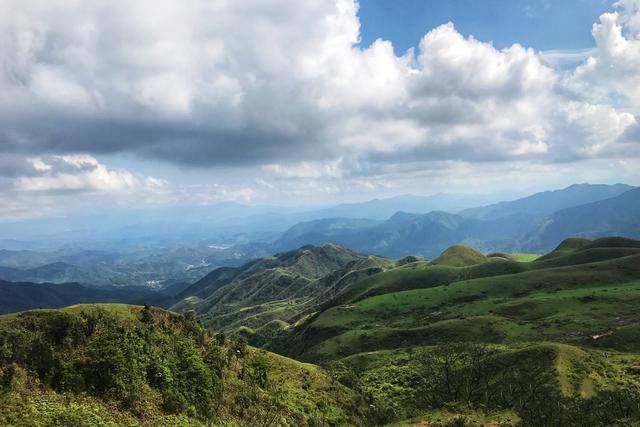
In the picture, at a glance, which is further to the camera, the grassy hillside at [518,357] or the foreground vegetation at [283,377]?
the grassy hillside at [518,357]

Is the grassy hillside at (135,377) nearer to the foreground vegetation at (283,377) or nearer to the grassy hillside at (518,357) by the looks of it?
the foreground vegetation at (283,377)

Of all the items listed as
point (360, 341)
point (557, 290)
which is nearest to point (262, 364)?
point (360, 341)

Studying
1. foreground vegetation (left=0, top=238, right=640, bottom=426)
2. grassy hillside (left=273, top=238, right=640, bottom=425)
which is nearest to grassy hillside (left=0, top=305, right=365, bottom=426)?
foreground vegetation (left=0, top=238, right=640, bottom=426)

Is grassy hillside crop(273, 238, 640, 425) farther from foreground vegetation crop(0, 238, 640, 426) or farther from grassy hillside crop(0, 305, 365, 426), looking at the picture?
grassy hillside crop(0, 305, 365, 426)

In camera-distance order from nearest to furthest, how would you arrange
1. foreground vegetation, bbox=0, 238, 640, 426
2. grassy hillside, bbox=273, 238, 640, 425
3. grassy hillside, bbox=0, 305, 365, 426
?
grassy hillside, bbox=0, 305, 365, 426 → foreground vegetation, bbox=0, 238, 640, 426 → grassy hillside, bbox=273, 238, 640, 425

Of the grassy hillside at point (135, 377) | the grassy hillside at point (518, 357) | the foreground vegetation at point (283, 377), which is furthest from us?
the grassy hillside at point (518, 357)

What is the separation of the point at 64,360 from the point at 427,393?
68.6m

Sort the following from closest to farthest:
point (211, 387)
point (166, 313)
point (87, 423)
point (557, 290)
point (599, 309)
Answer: point (87, 423), point (211, 387), point (166, 313), point (599, 309), point (557, 290)

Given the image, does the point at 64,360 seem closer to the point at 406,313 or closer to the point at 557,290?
the point at 406,313

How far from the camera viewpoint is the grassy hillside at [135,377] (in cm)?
4016

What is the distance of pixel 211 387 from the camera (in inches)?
2242

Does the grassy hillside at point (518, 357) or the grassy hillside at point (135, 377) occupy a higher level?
the grassy hillside at point (135, 377)

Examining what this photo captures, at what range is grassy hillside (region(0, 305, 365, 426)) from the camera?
40156mm

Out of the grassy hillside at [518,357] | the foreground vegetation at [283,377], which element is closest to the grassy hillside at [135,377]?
the foreground vegetation at [283,377]
